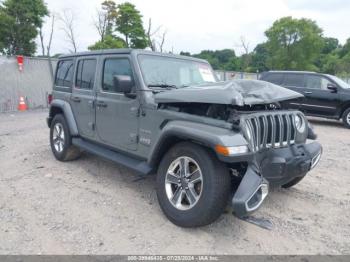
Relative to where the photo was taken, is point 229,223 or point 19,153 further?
point 19,153

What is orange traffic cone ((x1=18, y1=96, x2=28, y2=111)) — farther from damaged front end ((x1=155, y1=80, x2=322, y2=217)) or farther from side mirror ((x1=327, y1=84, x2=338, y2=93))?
side mirror ((x1=327, y1=84, x2=338, y2=93))

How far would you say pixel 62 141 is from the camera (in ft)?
18.8

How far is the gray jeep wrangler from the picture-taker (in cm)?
307

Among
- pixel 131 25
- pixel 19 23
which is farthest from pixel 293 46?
pixel 19 23

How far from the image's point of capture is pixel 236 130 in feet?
10.1

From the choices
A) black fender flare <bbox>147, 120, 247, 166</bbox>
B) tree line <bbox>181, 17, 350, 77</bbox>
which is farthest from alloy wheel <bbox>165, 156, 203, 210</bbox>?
tree line <bbox>181, 17, 350, 77</bbox>

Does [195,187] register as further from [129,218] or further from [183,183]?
[129,218]

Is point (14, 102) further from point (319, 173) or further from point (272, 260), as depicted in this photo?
point (272, 260)

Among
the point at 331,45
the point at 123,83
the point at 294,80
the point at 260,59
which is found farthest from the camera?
the point at 331,45

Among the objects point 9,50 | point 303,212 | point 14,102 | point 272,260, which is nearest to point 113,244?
point 272,260

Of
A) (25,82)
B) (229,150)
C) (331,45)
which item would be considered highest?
(331,45)

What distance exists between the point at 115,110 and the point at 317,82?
28.6ft

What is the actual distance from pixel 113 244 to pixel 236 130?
1635 mm

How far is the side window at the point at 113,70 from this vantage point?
429cm
